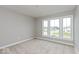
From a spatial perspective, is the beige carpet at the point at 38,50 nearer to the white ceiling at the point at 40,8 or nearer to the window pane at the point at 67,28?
the window pane at the point at 67,28

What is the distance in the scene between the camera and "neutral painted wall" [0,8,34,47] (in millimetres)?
3292

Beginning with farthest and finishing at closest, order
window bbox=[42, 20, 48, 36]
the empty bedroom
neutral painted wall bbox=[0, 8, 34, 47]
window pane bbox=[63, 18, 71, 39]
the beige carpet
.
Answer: window bbox=[42, 20, 48, 36]
window pane bbox=[63, 18, 71, 39]
neutral painted wall bbox=[0, 8, 34, 47]
the empty bedroom
the beige carpet

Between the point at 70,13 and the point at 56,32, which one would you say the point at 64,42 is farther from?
the point at 70,13

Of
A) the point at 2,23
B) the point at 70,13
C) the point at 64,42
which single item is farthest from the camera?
the point at 64,42

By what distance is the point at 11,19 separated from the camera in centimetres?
374

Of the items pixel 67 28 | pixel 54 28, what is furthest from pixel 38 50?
pixel 54 28

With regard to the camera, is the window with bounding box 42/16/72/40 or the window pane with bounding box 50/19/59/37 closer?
the window with bounding box 42/16/72/40

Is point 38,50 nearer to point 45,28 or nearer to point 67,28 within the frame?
point 67,28

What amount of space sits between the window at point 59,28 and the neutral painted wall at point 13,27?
132 centimetres

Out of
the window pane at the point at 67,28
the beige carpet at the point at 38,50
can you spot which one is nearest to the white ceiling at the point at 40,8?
the window pane at the point at 67,28

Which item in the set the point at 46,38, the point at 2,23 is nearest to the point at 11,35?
the point at 2,23

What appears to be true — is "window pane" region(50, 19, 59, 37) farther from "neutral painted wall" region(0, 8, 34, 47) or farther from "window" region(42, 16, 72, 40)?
"neutral painted wall" region(0, 8, 34, 47)

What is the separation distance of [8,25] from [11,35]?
60 cm

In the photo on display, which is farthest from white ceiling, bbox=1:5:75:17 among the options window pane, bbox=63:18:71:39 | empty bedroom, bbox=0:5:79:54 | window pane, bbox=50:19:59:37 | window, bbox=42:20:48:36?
window, bbox=42:20:48:36
